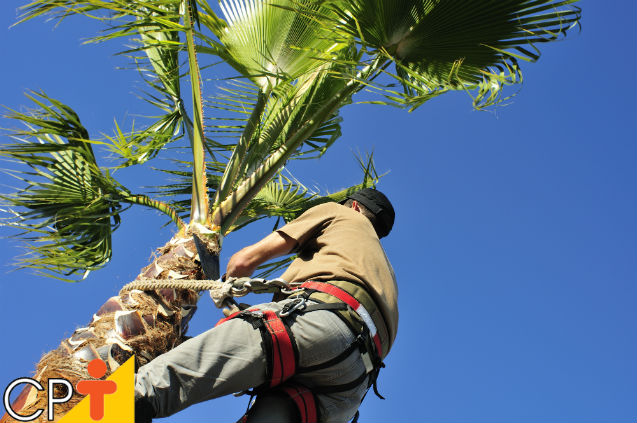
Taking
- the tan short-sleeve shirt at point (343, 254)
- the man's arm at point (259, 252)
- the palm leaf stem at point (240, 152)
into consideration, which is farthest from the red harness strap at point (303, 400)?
the palm leaf stem at point (240, 152)

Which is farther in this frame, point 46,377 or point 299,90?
point 299,90

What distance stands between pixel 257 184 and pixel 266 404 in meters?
2.11

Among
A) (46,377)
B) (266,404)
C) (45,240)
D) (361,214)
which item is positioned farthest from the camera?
(45,240)

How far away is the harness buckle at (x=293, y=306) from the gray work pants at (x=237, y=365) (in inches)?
1.1

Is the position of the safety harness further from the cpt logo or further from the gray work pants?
the cpt logo

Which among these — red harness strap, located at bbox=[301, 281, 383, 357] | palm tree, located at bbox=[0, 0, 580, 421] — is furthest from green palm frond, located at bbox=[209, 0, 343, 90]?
red harness strap, located at bbox=[301, 281, 383, 357]

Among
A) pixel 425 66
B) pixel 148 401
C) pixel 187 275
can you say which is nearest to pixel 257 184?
pixel 187 275

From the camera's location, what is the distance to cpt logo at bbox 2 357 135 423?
6.26 feet

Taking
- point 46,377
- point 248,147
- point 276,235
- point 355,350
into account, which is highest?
point 248,147

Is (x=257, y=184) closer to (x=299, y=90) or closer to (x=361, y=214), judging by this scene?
(x=299, y=90)

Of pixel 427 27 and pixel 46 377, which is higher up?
pixel 427 27

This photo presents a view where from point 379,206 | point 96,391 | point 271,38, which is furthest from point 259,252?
point 271,38

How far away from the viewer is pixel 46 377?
8.36 ft

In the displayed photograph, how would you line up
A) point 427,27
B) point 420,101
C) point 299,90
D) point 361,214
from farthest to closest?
1. point 299,90
2. point 427,27
3. point 420,101
4. point 361,214
